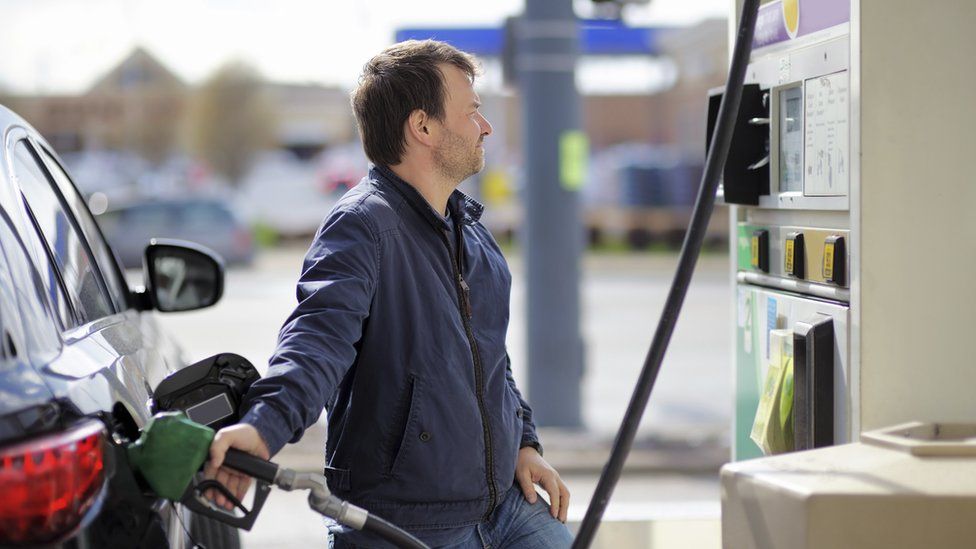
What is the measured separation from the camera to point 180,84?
42875 mm

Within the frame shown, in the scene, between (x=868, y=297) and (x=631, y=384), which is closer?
(x=868, y=297)

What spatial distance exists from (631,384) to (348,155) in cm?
2746

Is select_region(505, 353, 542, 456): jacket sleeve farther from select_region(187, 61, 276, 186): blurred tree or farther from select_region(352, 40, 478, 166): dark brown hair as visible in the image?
select_region(187, 61, 276, 186): blurred tree

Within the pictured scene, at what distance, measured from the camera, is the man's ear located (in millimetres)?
2713

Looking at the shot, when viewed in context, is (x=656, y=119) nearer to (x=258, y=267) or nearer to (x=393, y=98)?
(x=258, y=267)

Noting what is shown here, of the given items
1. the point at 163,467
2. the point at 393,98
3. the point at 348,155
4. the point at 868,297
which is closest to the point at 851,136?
the point at 868,297

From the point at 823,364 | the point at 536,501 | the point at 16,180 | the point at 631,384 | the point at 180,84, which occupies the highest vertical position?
the point at 180,84

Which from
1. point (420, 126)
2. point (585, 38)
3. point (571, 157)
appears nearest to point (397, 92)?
point (420, 126)

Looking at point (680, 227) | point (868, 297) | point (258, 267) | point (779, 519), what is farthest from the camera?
point (680, 227)

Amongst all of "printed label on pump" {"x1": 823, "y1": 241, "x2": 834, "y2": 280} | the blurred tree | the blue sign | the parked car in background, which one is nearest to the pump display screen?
"printed label on pump" {"x1": 823, "y1": 241, "x2": 834, "y2": 280}

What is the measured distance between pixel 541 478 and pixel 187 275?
1534 mm

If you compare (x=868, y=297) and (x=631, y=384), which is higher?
(x=868, y=297)

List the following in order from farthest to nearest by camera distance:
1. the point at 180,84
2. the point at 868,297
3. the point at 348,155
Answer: the point at 180,84, the point at 348,155, the point at 868,297

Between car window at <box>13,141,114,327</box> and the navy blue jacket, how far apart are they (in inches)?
20.8
